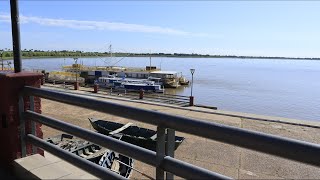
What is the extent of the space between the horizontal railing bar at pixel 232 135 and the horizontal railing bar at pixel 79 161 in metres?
→ 0.50

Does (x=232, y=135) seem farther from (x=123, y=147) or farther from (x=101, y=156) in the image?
(x=101, y=156)

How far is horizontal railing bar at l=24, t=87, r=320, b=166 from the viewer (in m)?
1.49

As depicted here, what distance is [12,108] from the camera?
367cm

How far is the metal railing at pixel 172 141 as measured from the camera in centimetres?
154

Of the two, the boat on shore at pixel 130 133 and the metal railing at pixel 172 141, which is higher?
the metal railing at pixel 172 141

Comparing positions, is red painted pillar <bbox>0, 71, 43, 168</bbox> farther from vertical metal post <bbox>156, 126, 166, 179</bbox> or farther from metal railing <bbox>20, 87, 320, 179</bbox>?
vertical metal post <bbox>156, 126, 166, 179</bbox>

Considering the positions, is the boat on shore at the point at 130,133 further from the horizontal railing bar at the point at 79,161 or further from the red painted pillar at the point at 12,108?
the horizontal railing bar at the point at 79,161

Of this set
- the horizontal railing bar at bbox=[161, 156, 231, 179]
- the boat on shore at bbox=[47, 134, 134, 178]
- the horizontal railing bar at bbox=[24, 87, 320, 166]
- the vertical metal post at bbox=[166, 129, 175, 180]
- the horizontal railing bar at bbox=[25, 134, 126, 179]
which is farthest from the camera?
the boat on shore at bbox=[47, 134, 134, 178]

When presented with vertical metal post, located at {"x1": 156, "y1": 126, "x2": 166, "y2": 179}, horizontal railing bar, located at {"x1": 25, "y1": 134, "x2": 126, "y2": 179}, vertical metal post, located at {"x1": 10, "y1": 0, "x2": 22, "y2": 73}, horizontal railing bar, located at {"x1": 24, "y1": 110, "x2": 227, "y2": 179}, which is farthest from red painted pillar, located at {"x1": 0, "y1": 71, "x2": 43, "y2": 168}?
vertical metal post, located at {"x1": 156, "y1": 126, "x2": 166, "y2": 179}

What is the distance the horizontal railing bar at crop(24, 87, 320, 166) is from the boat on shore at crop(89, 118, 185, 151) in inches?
335

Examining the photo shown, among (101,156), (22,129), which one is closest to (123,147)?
(22,129)

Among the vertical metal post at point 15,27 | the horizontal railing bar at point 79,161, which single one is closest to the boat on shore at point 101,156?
the horizontal railing bar at point 79,161

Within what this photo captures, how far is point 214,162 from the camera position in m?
10.2

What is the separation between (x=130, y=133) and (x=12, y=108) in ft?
29.5
